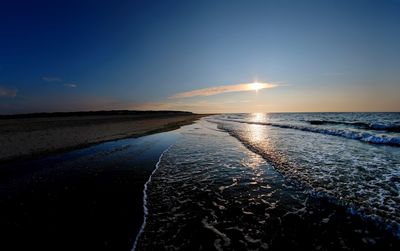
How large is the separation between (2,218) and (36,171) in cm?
476

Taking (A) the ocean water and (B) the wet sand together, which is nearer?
(B) the wet sand

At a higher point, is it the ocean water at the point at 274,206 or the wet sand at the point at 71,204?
the wet sand at the point at 71,204

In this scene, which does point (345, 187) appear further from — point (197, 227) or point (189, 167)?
point (189, 167)

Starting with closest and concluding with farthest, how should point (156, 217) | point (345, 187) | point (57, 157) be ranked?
1. point (156, 217)
2. point (345, 187)
3. point (57, 157)

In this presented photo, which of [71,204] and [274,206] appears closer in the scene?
[71,204]

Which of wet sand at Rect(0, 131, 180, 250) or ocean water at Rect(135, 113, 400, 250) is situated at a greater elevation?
wet sand at Rect(0, 131, 180, 250)

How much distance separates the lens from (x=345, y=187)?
7457 millimetres

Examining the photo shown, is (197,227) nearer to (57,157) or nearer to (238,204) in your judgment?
(238,204)

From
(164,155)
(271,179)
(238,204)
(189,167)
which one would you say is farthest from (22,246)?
(164,155)

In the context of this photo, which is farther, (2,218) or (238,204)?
(238,204)

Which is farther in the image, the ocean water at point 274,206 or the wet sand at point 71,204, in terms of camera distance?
the ocean water at point 274,206

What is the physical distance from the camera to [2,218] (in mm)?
5145

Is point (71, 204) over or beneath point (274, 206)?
over

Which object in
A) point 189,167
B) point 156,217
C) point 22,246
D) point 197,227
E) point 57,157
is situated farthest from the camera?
point 57,157
